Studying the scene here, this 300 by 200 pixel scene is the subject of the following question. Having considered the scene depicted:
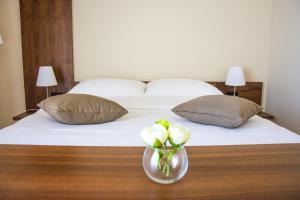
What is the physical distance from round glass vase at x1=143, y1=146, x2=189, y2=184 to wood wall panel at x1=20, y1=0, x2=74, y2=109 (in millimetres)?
2244

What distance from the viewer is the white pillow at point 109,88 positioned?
235 centimetres

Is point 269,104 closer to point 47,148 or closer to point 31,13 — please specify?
point 47,148

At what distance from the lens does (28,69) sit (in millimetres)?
2766

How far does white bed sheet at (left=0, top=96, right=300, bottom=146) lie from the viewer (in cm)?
125

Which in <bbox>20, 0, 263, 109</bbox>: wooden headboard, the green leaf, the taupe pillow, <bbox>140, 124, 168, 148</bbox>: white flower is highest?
<bbox>20, 0, 263, 109</bbox>: wooden headboard

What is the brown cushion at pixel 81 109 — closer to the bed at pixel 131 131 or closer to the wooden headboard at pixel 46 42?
the bed at pixel 131 131

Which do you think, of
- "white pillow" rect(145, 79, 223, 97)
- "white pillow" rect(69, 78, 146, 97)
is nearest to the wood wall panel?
"white pillow" rect(69, 78, 146, 97)

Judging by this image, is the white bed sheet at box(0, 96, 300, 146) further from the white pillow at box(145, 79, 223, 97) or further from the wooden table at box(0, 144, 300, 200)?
the white pillow at box(145, 79, 223, 97)

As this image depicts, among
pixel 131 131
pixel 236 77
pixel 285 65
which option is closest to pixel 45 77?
pixel 131 131

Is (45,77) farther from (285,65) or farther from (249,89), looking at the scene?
(285,65)

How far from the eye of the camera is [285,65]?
2.61m

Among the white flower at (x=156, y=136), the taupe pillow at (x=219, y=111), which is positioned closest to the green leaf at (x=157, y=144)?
the white flower at (x=156, y=136)

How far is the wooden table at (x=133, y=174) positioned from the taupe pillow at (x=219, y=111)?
0.37m

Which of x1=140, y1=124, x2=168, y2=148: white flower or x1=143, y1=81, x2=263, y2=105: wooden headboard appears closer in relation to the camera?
x1=140, y1=124, x2=168, y2=148: white flower
